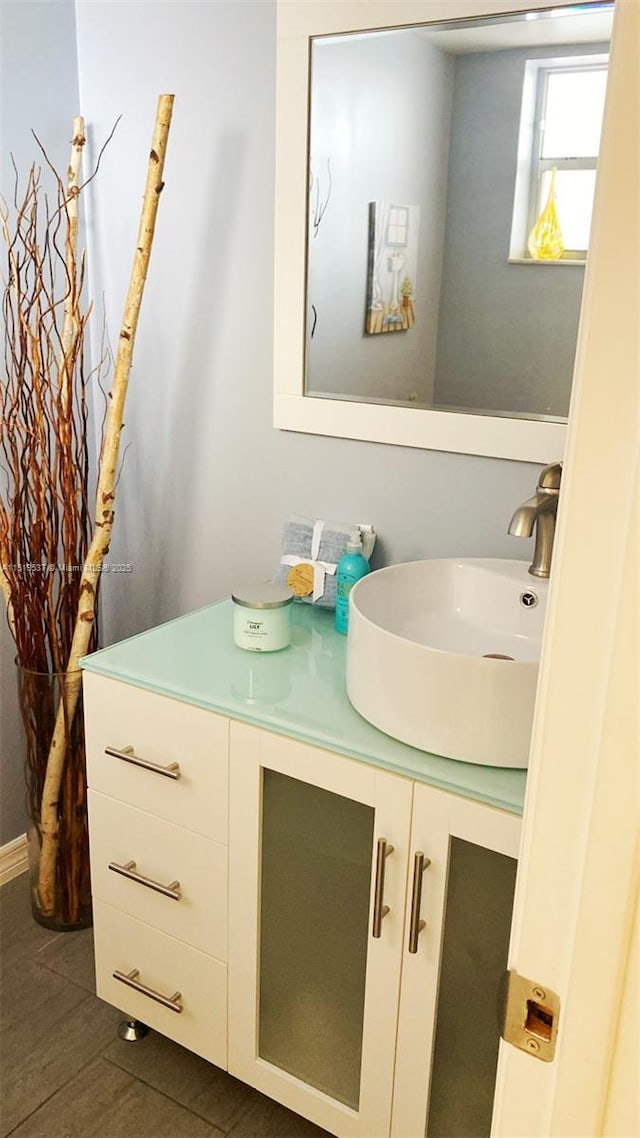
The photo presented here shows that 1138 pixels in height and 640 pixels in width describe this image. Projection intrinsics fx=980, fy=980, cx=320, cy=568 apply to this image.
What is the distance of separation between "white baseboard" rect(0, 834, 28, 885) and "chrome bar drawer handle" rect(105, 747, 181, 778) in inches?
32.6

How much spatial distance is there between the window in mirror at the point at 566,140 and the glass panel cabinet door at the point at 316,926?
2.91 ft

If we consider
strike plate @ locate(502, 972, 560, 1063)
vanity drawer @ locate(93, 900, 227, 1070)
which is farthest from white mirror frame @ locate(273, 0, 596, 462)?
strike plate @ locate(502, 972, 560, 1063)

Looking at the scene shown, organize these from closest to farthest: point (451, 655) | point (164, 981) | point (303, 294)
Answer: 1. point (451, 655)
2. point (164, 981)
3. point (303, 294)

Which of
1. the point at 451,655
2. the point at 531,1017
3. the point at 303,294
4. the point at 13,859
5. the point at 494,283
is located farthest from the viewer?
the point at 13,859

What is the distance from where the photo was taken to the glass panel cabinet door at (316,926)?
1381mm

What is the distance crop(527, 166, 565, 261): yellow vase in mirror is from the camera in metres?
1.53

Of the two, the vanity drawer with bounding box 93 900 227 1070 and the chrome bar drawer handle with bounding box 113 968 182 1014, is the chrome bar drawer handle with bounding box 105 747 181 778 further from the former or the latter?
the chrome bar drawer handle with bounding box 113 968 182 1014

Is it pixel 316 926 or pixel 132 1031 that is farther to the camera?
pixel 132 1031

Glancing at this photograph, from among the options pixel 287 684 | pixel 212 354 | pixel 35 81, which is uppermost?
pixel 35 81

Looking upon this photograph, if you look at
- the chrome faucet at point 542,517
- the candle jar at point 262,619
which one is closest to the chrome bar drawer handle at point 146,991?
the candle jar at point 262,619

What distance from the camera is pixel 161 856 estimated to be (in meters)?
1.63

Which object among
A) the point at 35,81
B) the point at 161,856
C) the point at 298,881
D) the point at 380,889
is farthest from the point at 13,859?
the point at 35,81

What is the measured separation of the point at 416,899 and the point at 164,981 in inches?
23.8

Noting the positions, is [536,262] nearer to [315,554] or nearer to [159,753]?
[315,554]
